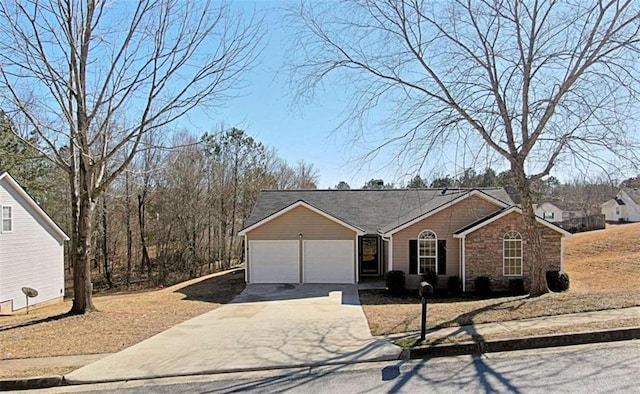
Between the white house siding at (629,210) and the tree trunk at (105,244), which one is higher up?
the white house siding at (629,210)

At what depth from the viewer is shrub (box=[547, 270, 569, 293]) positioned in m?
17.0

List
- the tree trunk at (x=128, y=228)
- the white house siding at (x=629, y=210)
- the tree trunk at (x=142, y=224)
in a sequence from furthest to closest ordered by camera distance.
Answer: the white house siding at (x=629, y=210)
the tree trunk at (x=142, y=224)
the tree trunk at (x=128, y=228)

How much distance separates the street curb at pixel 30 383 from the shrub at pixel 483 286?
577 inches

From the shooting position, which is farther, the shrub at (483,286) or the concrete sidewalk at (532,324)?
the shrub at (483,286)

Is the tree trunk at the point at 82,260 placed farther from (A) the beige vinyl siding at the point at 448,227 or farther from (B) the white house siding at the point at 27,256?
(A) the beige vinyl siding at the point at 448,227

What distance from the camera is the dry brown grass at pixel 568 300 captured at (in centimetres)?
943

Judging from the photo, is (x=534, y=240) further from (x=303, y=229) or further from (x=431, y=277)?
(x=303, y=229)

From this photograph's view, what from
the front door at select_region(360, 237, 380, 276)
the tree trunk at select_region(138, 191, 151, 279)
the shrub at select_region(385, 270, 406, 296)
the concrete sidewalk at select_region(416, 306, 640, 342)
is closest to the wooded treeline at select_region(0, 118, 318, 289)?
the tree trunk at select_region(138, 191, 151, 279)

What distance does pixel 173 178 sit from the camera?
31.5m

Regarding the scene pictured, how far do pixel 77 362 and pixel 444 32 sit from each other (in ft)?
36.9

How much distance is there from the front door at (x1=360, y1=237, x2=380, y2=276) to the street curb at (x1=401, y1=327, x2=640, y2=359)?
51.0ft

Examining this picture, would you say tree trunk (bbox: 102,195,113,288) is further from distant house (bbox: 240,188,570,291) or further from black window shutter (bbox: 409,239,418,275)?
black window shutter (bbox: 409,239,418,275)

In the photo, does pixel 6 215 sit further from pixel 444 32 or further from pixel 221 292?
pixel 444 32

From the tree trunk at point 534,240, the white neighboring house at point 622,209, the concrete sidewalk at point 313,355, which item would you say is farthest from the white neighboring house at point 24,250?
the white neighboring house at point 622,209
